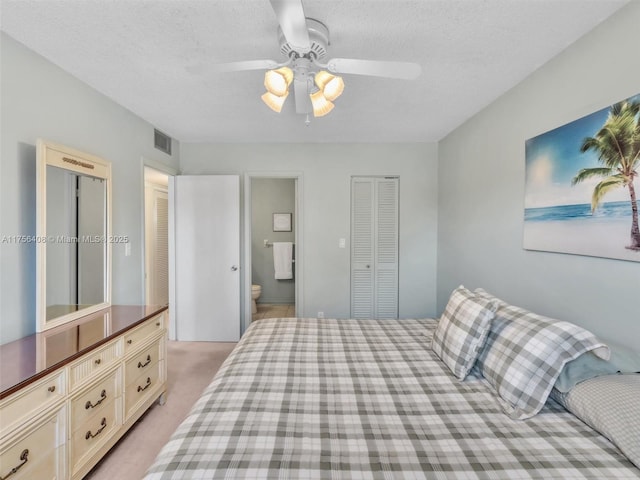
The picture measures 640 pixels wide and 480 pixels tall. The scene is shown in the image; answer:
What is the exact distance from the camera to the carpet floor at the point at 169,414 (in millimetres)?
1744

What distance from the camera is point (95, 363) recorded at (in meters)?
1.64

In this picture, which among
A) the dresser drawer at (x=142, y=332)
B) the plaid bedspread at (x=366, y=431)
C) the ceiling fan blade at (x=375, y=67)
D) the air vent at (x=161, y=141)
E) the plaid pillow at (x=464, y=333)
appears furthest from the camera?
the air vent at (x=161, y=141)

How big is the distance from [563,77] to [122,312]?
326cm

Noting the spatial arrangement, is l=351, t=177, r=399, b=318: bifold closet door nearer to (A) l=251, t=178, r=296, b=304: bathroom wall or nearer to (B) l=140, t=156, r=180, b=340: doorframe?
(A) l=251, t=178, r=296, b=304: bathroom wall

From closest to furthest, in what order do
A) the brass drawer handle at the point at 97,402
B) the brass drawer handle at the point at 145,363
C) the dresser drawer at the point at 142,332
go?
the brass drawer handle at the point at 97,402 → the dresser drawer at the point at 142,332 → the brass drawer handle at the point at 145,363

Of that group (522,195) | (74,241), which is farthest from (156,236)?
(522,195)

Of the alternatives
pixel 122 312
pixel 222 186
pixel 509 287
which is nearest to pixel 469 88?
pixel 509 287

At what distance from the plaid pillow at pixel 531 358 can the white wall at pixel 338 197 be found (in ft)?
7.90

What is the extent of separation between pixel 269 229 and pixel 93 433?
394cm

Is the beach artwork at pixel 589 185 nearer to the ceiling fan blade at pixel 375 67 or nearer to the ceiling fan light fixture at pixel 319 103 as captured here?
the ceiling fan blade at pixel 375 67

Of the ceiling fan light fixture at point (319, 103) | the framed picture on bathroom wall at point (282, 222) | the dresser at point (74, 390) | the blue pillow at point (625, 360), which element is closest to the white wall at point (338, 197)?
the framed picture on bathroom wall at point (282, 222)

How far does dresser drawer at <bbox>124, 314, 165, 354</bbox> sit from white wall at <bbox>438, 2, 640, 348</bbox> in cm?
269

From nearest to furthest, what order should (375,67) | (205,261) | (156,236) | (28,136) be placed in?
1. (375,67)
2. (28,136)
3. (205,261)
4. (156,236)

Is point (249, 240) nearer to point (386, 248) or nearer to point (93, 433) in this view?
point (386, 248)
